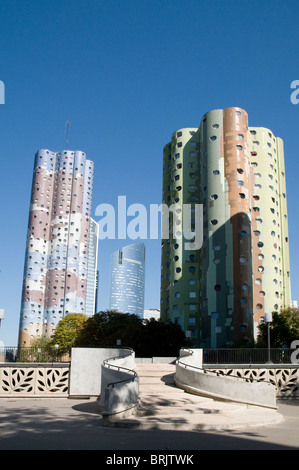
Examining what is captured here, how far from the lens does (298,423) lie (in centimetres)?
A: 1706

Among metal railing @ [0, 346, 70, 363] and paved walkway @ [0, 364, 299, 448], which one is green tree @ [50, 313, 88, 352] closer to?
metal railing @ [0, 346, 70, 363]

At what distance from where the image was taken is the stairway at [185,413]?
587 inches

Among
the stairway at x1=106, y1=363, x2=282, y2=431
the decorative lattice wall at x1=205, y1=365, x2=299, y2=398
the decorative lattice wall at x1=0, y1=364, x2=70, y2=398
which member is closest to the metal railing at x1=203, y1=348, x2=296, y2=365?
the decorative lattice wall at x1=205, y1=365, x2=299, y2=398

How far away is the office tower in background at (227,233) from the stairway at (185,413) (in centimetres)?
3926

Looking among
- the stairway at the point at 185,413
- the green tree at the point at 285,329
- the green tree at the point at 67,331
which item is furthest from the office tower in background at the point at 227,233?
the stairway at the point at 185,413

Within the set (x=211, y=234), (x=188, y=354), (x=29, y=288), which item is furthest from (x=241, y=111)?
(x=29, y=288)

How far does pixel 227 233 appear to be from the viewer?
64.2 metres

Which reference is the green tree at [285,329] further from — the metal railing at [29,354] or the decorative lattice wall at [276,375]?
the metal railing at [29,354]

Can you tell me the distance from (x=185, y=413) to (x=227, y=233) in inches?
1905

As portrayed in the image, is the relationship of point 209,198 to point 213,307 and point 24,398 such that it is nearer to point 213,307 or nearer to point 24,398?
point 213,307

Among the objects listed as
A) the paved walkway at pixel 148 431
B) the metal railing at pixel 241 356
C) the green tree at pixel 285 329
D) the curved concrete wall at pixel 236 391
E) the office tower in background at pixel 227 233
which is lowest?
the paved walkway at pixel 148 431

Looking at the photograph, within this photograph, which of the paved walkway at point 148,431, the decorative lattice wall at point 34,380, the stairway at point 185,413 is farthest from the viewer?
the decorative lattice wall at point 34,380

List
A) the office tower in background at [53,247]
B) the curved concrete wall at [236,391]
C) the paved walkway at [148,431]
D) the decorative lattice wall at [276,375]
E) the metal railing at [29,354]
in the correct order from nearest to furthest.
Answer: the paved walkway at [148,431]
the curved concrete wall at [236,391]
the decorative lattice wall at [276,375]
the metal railing at [29,354]
the office tower in background at [53,247]
